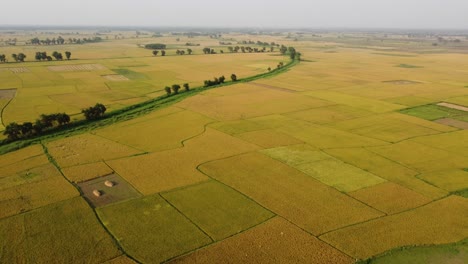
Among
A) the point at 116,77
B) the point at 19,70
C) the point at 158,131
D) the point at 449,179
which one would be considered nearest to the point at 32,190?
the point at 158,131

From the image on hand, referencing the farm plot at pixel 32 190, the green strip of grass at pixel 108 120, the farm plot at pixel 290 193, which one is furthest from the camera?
the green strip of grass at pixel 108 120

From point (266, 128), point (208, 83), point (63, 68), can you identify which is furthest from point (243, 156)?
point (63, 68)

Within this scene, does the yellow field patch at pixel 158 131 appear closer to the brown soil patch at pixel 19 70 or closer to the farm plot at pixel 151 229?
the farm plot at pixel 151 229

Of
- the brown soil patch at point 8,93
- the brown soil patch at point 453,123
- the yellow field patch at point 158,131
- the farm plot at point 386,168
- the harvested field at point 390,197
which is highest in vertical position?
the farm plot at point 386,168

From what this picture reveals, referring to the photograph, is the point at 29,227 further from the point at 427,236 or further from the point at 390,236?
the point at 427,236

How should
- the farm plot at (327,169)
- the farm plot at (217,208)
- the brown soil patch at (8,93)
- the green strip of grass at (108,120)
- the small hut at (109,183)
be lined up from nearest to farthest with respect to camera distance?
Answer: the farm plot at (217,208) < the small hut at (109,183) < the farm plot at (327,169) < the green strip of grass at (108,120) < the brown soil patch at (8,93)

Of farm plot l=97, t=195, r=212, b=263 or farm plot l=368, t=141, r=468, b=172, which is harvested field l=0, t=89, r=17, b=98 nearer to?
farm plot l=97, t=195, r=212, b=263

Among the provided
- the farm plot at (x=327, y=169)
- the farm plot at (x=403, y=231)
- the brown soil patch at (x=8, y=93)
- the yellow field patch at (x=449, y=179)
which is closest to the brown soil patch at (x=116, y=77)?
the brown soil patch at (x=8, y=93)
